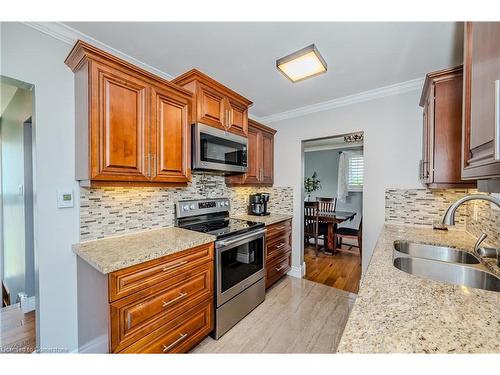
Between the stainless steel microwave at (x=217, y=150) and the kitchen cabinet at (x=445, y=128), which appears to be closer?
the kitchen cabinet at (x=445, y=128)

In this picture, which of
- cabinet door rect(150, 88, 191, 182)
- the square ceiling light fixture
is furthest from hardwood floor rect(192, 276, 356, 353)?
the square ceiling light fixture

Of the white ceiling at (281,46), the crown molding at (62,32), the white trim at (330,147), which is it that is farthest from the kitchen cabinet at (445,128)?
the white trim at (330,147)

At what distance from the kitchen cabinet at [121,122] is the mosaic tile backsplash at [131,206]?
21cm

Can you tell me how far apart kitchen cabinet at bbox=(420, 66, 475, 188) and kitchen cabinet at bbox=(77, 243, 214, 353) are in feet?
6.16

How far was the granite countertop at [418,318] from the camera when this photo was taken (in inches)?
21.8

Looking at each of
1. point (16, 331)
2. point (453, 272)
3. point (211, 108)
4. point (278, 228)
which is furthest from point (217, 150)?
point (16, 331)

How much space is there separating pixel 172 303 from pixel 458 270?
171 centimetres

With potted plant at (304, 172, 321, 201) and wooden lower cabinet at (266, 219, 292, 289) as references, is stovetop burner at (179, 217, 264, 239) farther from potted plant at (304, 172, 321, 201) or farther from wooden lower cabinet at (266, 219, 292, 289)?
potted plant at (304, 172, 321, 201)

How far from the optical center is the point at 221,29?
149 cm

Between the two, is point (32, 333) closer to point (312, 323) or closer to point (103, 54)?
point (103, 54)

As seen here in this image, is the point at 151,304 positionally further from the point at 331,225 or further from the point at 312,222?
the point at 331,225

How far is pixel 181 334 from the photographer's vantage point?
1.53 metres

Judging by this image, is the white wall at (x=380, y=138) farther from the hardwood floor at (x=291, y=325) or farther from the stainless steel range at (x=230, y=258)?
the stainless steel range at (x=230, y=258)
